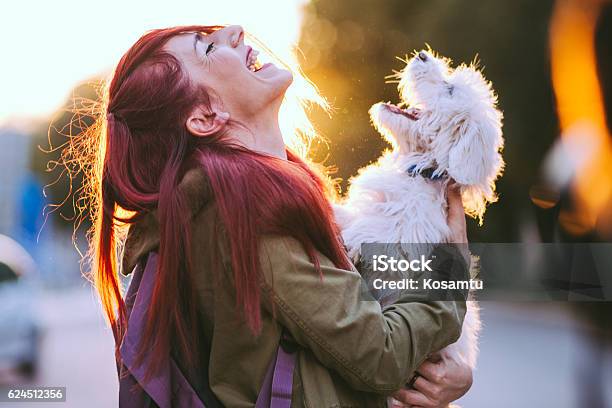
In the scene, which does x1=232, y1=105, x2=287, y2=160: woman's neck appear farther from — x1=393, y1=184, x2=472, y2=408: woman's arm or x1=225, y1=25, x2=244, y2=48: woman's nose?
x1=393, y1=184, x2=472, y2=408: woman's arm

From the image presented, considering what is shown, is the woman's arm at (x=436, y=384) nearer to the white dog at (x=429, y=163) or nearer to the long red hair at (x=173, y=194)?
the white dog at (x=429, y=163)

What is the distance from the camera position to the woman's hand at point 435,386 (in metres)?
1.61

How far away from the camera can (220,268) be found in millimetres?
1412

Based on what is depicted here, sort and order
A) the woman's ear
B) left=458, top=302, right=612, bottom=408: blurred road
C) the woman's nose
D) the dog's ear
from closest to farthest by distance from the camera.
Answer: the woman's ear < the woman's nose < the dog's ear < left=458, top=302, right=612, bottom=408: blurred road

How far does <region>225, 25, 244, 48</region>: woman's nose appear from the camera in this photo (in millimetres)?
1700

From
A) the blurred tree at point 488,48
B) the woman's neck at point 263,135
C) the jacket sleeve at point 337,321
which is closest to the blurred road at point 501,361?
the blurred tree at point 488,48

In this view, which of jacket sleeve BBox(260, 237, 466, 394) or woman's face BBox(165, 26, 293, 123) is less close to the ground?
woman's face BBox(165, 26, 293, 123)

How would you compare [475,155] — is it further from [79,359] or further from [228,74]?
[79,359]

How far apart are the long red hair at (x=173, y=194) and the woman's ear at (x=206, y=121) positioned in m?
0.02

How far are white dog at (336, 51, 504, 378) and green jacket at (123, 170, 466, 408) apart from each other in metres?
0.36

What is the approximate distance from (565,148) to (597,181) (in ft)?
3.52

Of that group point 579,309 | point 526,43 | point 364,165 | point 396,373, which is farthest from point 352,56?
point 579,309

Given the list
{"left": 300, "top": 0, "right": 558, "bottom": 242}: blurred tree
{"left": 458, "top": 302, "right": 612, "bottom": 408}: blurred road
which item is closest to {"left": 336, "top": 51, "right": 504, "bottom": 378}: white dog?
{"left": 300, "top": 0, "right": 558, "bottom": 242}: blurred tree

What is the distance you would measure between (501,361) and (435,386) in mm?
5753
